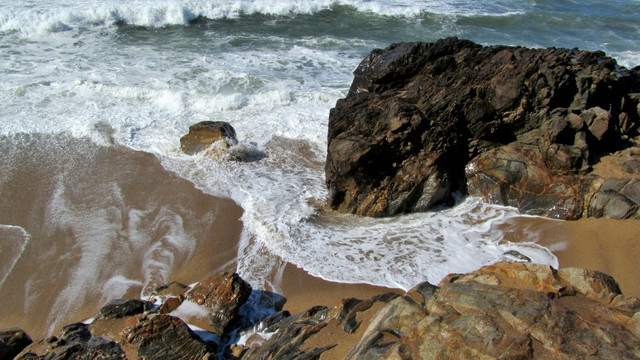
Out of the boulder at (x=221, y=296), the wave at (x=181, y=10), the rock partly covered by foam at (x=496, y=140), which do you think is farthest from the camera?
→ the wave at (x=181, y=10)

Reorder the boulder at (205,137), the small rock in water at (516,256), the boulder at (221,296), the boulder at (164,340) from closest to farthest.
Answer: the boulder at (164,340), the boulder at (221,296), the small rock in water at (516,256), the boulder at (205,137)

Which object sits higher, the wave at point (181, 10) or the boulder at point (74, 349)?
the wave at point (181, 10)

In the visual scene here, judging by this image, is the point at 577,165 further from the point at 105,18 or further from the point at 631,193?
the point at 105,18

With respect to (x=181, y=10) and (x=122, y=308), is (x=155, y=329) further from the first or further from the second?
(x=181, y=10)

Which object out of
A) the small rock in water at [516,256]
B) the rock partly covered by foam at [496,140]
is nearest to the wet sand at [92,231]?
the rock partly covered by foam at [496,140]

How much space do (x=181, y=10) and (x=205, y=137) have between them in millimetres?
11052

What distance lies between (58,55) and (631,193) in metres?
15.4

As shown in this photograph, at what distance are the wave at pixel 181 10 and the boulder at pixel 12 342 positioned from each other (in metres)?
13.8

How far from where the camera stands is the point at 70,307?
18.4 feet

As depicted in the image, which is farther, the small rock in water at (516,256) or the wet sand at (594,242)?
the small rock in water at (516,256)

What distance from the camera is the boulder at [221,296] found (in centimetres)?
515

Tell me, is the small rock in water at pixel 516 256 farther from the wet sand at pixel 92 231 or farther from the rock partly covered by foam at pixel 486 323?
the wet sand at pixel 92 231

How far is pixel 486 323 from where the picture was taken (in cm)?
349

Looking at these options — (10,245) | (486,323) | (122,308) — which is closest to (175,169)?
(10,245)
